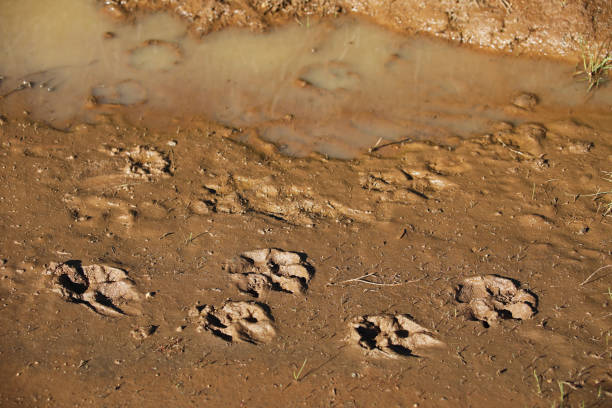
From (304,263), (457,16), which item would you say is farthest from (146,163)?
(457,16)

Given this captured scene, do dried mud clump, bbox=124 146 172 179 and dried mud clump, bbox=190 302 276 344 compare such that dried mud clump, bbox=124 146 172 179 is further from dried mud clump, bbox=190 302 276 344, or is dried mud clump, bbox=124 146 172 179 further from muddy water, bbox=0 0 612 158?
dried mud clump, bbox=190 302 276 344

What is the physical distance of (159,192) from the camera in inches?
152

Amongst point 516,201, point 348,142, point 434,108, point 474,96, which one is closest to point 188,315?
point 348,142

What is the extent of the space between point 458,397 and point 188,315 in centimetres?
144

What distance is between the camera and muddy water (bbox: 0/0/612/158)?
458 centimetres

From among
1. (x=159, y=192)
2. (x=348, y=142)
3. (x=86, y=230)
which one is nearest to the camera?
(x=86, y=230)

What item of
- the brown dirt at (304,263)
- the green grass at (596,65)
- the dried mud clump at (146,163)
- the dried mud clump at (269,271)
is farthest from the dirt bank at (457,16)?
the dried mud clump at (269,271)

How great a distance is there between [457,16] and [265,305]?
3.54m

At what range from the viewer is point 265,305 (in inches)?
126

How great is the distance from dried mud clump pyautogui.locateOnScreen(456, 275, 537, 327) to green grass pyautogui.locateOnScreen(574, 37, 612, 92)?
97.6 inches

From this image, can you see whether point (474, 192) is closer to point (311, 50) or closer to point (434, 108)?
point (434, 108)

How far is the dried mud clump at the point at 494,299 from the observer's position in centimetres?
319

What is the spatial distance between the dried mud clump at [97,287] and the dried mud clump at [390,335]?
3.97 feet

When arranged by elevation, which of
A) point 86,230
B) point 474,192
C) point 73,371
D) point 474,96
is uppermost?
point 474,96
